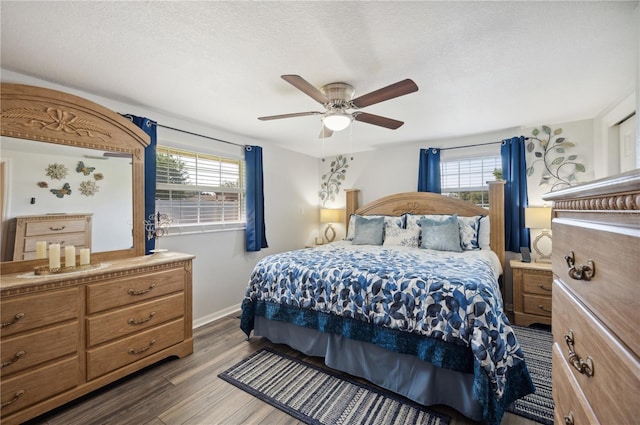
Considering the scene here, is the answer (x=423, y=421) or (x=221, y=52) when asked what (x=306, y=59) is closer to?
(x=221, y=52)

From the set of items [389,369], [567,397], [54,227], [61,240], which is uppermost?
[54,227]

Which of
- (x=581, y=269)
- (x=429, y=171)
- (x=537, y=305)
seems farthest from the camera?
(x=429, y=171)

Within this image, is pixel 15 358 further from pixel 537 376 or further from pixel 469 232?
pixel 469 232

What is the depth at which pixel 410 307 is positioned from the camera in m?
1.91

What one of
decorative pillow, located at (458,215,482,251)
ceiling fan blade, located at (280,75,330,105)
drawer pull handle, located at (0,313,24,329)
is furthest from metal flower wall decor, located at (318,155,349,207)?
drawer pull handle, located at (0,313,24,329)

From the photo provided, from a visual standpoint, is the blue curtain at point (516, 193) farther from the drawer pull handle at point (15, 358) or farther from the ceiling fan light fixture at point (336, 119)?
the drawer pull handle at point (15, 358)

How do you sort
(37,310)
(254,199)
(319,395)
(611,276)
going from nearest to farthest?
(611,276) → (37,310) → (319,395) → (254,199)

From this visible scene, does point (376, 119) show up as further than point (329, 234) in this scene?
No

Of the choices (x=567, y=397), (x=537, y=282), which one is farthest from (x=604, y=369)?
(x=537, y=282)

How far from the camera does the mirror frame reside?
6.48 ft

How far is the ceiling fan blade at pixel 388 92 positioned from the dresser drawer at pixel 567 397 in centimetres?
158

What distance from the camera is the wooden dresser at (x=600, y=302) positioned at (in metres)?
0.48

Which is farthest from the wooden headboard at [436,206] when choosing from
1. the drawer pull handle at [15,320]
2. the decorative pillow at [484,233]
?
the drawer pull handle at [15,320]

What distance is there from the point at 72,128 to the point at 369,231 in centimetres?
331
